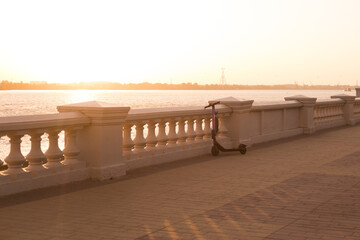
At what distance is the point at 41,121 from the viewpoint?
9.56 metres

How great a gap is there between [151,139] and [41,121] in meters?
3.54

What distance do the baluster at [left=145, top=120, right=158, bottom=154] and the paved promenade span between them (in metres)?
0.58

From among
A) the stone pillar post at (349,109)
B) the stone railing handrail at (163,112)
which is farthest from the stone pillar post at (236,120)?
the stone pillar post at (349,109)

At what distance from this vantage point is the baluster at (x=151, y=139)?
12.6 meters

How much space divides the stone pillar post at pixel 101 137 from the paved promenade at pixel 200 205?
1.27 ft

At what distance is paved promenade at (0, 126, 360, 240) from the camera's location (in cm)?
696

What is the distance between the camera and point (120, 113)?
10.8 metres

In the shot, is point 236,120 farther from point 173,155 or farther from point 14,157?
point 14,157

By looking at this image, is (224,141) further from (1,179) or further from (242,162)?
(1,179)

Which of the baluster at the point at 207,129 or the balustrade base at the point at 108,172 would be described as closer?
the balustrade base at the point at 108,172

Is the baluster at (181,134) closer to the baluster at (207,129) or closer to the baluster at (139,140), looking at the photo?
the baluster at (207,129)

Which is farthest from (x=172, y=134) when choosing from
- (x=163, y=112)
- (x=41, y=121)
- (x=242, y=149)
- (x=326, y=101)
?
(x=326, y=101)

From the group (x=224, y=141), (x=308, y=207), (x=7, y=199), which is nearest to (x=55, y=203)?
(x=7, y=199)

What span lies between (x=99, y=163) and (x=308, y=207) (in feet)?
13.1
